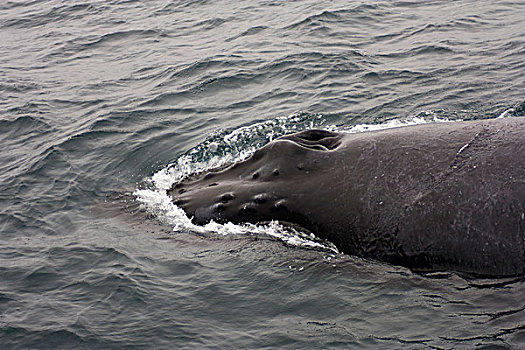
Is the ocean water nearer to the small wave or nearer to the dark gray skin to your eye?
the small wave

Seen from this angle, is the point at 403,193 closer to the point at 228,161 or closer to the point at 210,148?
the point at 228,161

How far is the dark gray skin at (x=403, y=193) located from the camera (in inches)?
256

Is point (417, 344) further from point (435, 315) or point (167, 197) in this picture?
point (167, 197)

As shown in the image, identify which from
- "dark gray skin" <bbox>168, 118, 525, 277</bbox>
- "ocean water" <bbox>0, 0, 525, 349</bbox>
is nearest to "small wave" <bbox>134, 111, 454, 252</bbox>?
"ocean water" <bbox>0, 0, 525, 349</bbox>

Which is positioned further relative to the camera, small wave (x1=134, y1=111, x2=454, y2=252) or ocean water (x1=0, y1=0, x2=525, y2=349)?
small wave (x1=134, y1=111, x2=454, y2=252)

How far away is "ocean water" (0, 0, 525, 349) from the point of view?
6578mm

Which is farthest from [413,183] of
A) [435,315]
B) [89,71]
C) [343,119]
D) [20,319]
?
[89,71]

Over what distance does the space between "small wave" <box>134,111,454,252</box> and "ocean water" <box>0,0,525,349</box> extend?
0.04 meters

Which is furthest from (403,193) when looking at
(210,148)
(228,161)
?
(210,148)

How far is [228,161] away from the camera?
1144 centimetres

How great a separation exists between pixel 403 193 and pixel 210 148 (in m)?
5.81

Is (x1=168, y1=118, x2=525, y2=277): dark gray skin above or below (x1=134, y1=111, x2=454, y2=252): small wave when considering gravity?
above

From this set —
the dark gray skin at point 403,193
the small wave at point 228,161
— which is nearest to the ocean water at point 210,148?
the small wave at point 228,161

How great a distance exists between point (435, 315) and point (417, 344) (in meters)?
0.46
